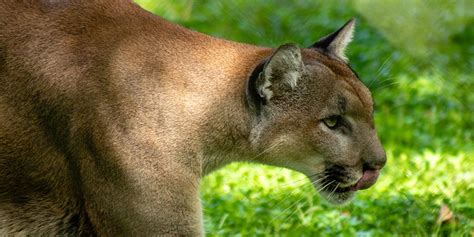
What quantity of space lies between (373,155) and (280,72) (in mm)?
729

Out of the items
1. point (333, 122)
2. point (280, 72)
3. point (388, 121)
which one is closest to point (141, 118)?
point (280, 72)

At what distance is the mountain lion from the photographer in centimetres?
559

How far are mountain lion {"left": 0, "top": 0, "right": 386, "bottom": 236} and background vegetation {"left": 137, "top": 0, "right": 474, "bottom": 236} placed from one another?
1135mm

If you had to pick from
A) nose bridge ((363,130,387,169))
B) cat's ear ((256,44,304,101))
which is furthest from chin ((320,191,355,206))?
cat's ear ((256,44,304,101))

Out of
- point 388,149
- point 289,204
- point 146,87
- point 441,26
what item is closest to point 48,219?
point 146,87

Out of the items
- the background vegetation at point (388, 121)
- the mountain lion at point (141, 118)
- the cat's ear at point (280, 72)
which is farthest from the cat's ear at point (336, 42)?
the background vegetation at point (388, 121)

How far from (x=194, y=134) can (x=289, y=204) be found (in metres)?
2.21

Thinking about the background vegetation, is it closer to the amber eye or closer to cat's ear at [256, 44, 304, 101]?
the amber eye

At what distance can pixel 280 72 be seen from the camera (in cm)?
578

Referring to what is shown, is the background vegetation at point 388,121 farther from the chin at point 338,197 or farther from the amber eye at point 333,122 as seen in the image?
the amber eye at point 333,122

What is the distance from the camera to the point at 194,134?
5.73 m

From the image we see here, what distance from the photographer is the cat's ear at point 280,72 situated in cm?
568

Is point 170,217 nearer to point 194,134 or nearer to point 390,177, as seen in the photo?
point 194,134

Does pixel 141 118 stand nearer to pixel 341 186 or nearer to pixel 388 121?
pixel 341 186
